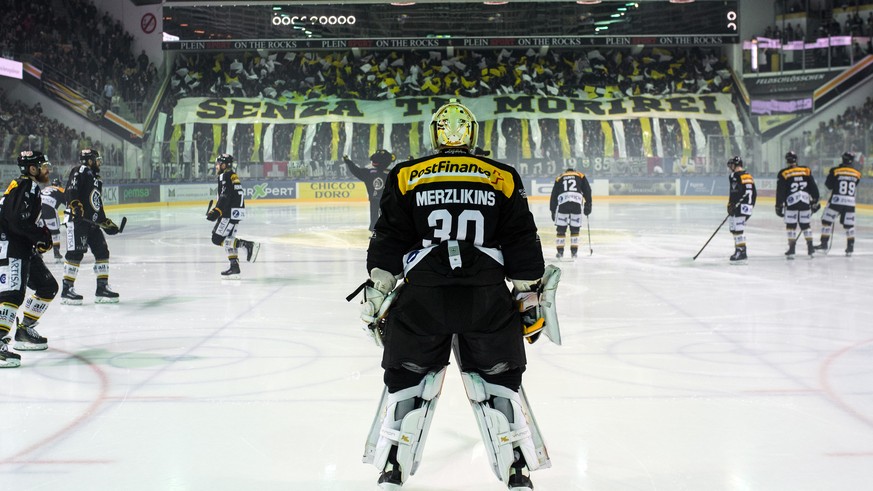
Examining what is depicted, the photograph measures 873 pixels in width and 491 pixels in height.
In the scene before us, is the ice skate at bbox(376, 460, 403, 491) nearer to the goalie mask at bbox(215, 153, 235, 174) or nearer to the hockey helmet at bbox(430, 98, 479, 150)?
the hockey helmet at bbox(430, 98, 479, 150)

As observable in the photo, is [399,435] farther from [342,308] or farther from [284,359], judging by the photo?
[342,308]

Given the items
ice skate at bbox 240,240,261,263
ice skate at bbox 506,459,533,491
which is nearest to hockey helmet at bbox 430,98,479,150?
ice skate at bbox 506,459,533,491

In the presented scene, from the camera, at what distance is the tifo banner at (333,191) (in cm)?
3025

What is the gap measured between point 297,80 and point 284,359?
32.3 metres

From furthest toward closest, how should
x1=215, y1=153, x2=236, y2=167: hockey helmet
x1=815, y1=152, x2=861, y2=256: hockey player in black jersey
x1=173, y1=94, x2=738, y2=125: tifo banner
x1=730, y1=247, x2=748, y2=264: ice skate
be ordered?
x1=173, y1=94, x2=738, y2=125: tifo banner
x1=815, y1=152, x2=861, y2=256: hockey player in black jersey
x1=730, y1=247, x2=748, y2=264: ice skate
x1=215, y1=153, x2=236, y2=167: hockey helmet

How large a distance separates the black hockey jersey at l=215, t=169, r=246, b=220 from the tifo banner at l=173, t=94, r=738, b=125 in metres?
24.4

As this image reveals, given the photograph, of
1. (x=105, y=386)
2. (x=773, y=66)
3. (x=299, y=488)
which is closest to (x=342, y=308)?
(x=105, y=386)

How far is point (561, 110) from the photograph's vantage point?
35.8m

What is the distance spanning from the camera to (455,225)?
3.29 meters

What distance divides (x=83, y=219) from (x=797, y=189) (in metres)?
9.62

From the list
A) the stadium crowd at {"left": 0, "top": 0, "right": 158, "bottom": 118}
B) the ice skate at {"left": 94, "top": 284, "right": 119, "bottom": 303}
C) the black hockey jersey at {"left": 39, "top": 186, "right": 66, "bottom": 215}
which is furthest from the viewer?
the stadium crowd at {"left": 0, "top": 0, "right": 158, "bottom": 118}

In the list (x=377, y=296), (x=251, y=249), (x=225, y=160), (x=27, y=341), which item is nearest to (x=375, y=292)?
(x=377, y=296)

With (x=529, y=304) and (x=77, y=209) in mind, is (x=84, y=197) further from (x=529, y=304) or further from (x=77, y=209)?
(x=529, y=304)

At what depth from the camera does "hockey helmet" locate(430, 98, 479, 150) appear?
11.3 feet
